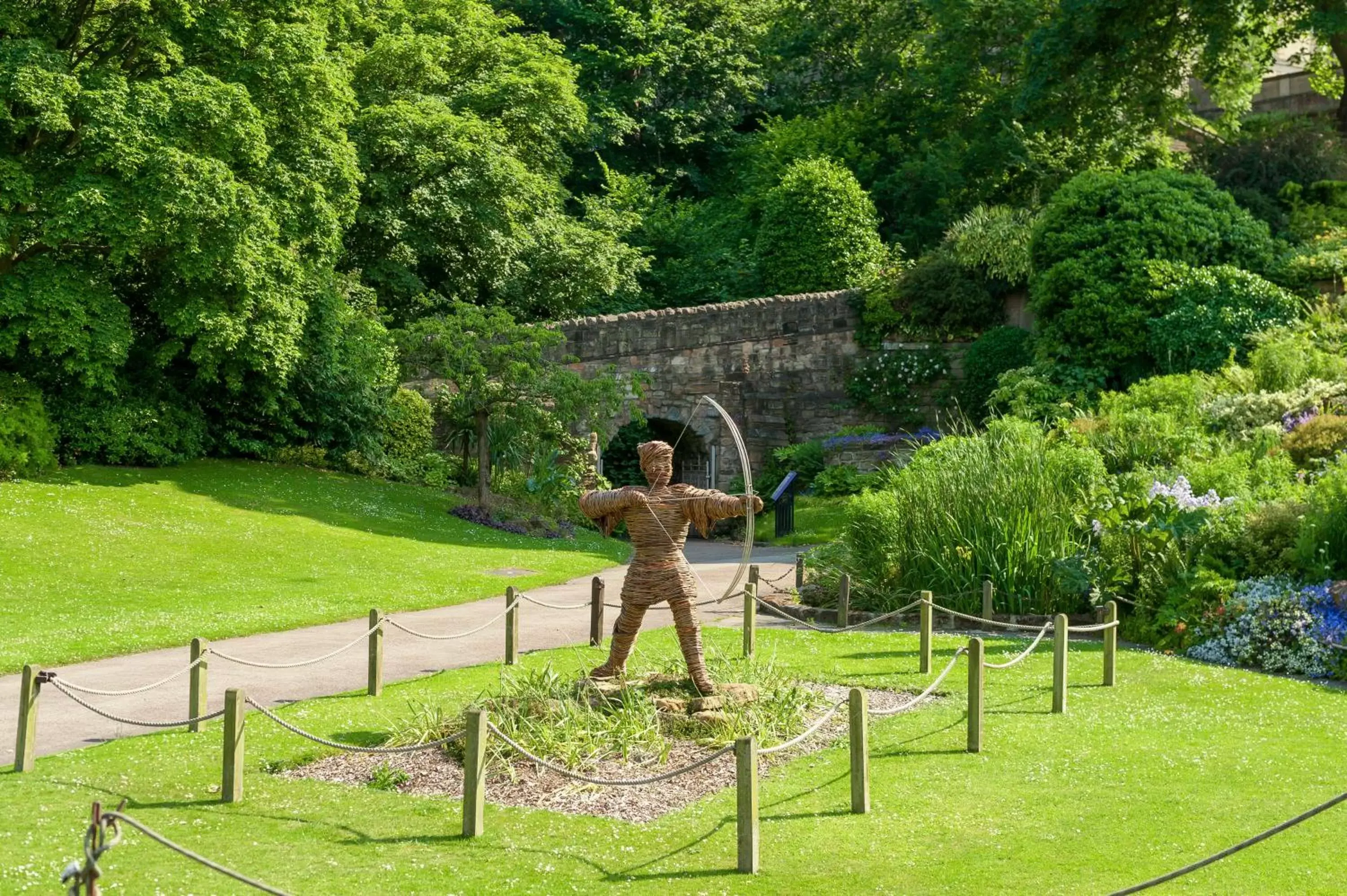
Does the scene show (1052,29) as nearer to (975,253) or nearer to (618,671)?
(975,253)

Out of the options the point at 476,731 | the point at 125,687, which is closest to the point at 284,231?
the point at 125,687

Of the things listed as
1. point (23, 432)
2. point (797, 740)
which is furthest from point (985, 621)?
point (23, 432)

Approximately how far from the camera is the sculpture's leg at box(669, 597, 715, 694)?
31.6 feet

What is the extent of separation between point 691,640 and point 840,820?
213 cm

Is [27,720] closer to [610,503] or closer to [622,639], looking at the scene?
[622,639]

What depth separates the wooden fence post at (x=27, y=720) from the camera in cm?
877

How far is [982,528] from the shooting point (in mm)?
15062

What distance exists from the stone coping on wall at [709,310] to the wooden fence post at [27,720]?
17897 millimetres

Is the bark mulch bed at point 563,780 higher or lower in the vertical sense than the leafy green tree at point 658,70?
lower

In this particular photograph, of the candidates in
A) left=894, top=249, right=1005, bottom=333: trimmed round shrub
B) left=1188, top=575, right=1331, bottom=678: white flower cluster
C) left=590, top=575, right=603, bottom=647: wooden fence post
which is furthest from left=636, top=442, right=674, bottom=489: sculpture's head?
left=894, top=249, right=1005, bottom=333: trimmed round shrub

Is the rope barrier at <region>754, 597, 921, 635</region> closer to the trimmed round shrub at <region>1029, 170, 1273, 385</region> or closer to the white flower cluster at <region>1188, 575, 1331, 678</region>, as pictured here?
the white flower cluster at <region>1188, 575, 1331, 678</region>

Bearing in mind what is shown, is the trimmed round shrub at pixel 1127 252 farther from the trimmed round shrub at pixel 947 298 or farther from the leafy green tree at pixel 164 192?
the leafy green tree at pixel 164 192

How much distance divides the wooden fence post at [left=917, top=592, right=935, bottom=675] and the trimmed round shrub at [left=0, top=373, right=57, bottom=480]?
13.5m

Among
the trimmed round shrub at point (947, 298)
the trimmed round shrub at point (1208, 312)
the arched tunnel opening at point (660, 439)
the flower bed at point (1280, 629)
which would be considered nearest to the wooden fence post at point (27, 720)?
the flower bed at point (1280, 629)
